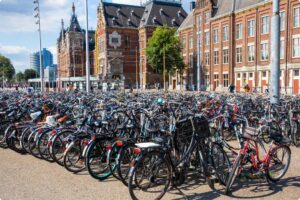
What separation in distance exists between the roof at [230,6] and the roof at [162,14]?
1955 centimetres

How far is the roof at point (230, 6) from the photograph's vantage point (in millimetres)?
39109

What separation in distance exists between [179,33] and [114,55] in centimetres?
2070

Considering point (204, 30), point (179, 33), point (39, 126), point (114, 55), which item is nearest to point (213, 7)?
point (204, 30)

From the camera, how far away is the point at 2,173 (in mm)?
6027

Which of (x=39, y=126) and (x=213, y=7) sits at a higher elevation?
(x=213, y=7)

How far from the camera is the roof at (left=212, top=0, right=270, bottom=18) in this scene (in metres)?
39.1

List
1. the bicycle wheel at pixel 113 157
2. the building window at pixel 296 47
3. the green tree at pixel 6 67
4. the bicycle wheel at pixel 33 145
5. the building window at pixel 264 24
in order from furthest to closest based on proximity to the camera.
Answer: the green tree at pixel 6 67 → the building window at pixel 264 24 → the building window at pixel 296 47 → the bicycle wheel at pixel 33 145 → the bicycle wheel at pixel 113 157

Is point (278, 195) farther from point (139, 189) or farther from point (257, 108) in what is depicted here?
point (257, 108)

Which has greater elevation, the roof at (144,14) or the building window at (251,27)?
the roof at (144,14)

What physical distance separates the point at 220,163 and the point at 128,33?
66.3 m

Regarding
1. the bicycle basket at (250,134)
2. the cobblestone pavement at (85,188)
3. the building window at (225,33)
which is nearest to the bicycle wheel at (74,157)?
the cobblestone pavement at (85,188)

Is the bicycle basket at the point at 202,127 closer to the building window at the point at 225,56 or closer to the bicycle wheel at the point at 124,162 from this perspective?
the bicycle wheel at the point at 124,162

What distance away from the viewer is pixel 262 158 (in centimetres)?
541

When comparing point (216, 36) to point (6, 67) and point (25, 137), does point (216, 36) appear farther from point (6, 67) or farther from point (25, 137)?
point (6, 67)
